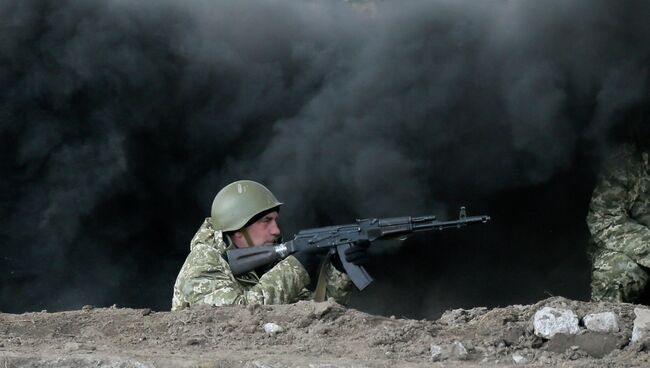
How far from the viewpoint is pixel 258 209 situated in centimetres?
629

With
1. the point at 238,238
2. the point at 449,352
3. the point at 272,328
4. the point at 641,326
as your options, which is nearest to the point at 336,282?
the point at 238,238

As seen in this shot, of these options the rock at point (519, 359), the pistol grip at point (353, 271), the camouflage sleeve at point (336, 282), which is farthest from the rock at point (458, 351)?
the camouflage sleeve at point (336, 282)

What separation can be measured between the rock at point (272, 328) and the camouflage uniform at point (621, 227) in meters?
3.80

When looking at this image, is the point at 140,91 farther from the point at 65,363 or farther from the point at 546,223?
the point at 65,363

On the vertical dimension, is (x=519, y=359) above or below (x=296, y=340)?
below

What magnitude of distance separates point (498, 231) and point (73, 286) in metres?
3.70

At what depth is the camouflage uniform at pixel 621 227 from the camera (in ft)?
27.5

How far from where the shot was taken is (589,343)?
4.85 metres

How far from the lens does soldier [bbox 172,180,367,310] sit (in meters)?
6.03

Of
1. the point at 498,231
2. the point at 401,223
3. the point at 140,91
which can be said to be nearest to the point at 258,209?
the point at 401,223

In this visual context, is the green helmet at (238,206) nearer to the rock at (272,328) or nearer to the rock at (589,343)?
the rock at (272,328)

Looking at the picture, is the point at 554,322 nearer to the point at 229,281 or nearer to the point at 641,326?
the point at 641,326

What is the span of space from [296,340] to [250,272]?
50.1 inches

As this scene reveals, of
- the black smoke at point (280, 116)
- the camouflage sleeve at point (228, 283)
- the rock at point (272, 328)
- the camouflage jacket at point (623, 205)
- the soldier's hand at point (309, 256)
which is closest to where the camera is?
the rock at point (272, 328)
